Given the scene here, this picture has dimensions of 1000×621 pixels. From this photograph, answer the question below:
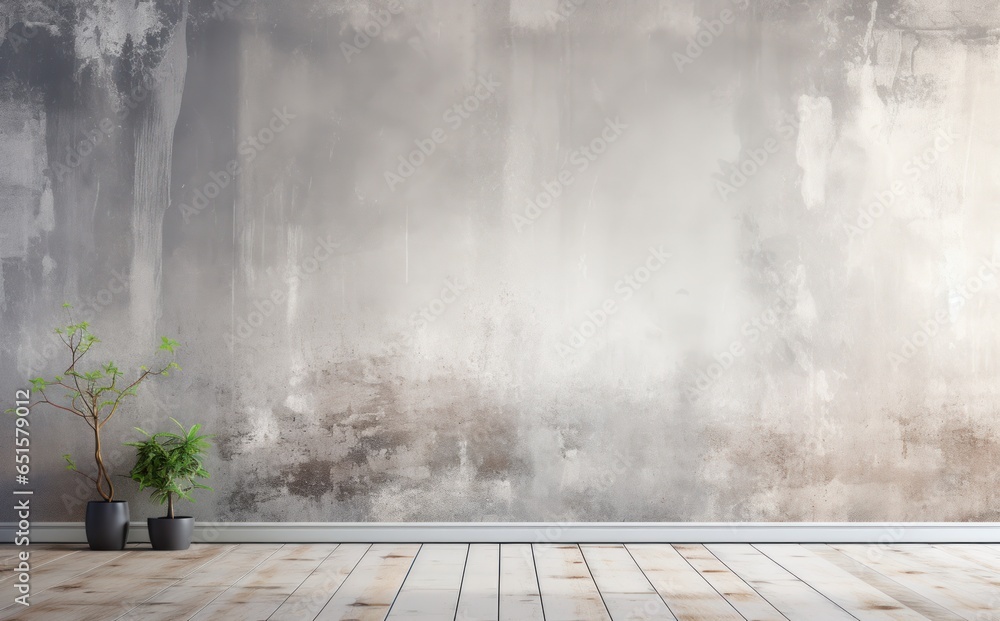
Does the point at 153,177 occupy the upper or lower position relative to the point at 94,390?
upper

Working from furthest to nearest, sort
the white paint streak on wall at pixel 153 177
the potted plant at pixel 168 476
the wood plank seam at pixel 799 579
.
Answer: the white paint streak on wall at pixel 153 177 → the potted plant at pixel 168 476 → the wood plank seam at pixel 799 579

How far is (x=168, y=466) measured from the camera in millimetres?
4109

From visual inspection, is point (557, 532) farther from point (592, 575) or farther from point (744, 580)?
point (744, 580)

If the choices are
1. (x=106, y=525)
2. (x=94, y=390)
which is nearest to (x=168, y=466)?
(x=106, y=525)

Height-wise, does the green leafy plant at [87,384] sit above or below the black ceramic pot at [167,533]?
above

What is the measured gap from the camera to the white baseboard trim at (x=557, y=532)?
4.33m

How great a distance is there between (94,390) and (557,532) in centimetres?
268

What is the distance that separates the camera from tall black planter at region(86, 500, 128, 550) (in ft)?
13.6

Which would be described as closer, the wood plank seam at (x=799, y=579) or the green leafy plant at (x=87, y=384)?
the wood plank seam at (x=799, y=579)

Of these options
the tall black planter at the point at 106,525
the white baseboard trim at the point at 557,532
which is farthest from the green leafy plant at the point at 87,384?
the white baseboard trim at the point at 557,532

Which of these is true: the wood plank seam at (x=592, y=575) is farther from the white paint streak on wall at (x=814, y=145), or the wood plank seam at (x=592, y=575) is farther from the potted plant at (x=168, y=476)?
the white paint streak on wall at (x=814, y=145)

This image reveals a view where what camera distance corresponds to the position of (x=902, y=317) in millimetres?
4508

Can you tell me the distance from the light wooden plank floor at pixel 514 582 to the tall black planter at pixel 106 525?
99mm

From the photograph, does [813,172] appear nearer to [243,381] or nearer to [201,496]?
[243,381]
